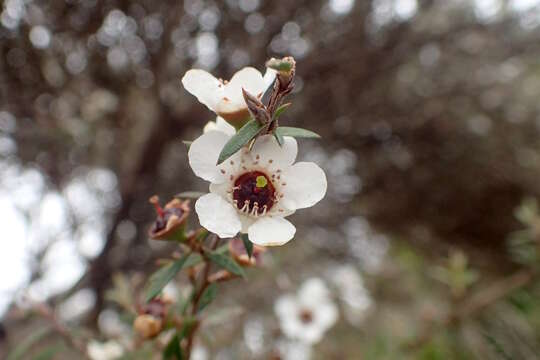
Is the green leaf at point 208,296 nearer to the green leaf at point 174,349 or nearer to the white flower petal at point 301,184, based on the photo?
the green leaf at point 174,349

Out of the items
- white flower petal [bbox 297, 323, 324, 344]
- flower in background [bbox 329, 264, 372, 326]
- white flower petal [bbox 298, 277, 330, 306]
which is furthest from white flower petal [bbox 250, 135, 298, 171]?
flower in background [bbox 329, 264, 372, 326]

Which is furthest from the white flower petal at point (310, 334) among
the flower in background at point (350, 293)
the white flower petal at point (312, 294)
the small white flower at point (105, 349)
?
the small white flower at point (105, 349)

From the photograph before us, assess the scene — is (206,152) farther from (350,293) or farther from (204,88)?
(350,293)

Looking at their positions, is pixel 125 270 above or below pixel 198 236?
below

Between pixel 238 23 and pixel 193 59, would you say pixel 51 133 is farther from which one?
pixel 238 23

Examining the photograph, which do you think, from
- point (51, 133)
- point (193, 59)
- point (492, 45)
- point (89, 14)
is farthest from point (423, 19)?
point (51, 133)

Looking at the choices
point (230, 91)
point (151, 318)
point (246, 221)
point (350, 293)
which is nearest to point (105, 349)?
point (151, 318)

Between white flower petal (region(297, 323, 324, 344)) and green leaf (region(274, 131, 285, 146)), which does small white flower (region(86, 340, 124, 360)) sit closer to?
green leaf (region(274, 131, 285, 146))
